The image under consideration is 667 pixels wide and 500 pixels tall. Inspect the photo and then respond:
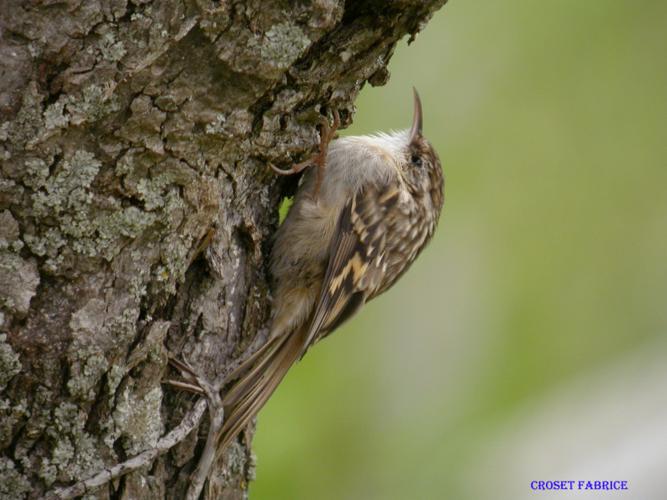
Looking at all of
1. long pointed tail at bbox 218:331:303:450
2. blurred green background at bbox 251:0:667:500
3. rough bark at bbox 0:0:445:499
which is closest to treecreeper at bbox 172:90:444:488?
long pointed tail at bbox 218:331:303:450

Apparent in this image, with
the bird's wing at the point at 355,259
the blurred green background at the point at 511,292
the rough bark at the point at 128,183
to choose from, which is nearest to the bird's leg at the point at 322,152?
the rough bark at the point at 128,183

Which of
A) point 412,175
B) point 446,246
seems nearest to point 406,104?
point 446,246

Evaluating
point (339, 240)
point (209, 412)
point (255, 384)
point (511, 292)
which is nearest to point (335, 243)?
point (339, 240)

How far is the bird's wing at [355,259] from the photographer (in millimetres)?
2744

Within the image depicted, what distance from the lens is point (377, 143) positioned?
3.15 metres

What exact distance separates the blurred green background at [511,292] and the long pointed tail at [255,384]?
120 cm

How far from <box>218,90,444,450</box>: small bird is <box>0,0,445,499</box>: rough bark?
0.30 metres

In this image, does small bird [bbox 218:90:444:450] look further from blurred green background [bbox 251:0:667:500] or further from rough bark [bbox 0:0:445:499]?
blurred green background [bbox 251:0:667:500]

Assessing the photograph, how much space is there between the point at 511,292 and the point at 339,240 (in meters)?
2.02

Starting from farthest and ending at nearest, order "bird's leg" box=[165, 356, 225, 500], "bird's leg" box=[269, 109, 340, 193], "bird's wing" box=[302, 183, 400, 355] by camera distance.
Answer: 1. "bird's wing" box=[302, 183, 400, 355]
2. "bird's leg" box=[269, 109, 340, 193]
3. "bird's leg" box=[165, 356, 225, 500]

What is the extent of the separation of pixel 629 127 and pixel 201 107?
3.54m

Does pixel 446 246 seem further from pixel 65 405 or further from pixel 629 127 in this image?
pixel 65 405

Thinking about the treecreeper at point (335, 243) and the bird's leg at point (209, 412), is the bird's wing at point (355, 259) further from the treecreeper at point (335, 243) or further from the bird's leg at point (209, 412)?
the bird's leg at point (209, 412)

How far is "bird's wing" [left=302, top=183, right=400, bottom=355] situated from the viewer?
2744 millimetres
